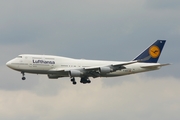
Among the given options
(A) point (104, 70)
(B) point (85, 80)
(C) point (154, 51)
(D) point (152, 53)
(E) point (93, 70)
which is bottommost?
(B) point (85, 80)

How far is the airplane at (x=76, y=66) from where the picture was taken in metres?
125

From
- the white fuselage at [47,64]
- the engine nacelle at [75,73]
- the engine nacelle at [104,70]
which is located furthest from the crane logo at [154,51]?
the engine nacelle at [75,73]

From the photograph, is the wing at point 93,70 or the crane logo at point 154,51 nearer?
the wing at point 93,70

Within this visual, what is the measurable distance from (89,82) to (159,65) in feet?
47.6

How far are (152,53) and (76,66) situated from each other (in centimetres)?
1932

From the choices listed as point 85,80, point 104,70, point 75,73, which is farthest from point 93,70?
point 75,73

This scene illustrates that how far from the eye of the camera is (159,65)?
131 meters

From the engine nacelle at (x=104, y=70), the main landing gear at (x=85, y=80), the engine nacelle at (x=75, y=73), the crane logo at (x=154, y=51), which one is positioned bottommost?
the main landing gear at (x=85, y=80)

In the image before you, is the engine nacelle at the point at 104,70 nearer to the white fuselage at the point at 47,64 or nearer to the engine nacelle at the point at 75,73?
the white fuselage at the point at 47,64

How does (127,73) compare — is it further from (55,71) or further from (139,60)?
(55,71)

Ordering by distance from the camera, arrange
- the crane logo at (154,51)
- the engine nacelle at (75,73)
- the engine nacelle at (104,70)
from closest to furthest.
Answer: the engine nacelle at (75,73) → the engine nacelle at (104,70) → the crane logo at (154,51)

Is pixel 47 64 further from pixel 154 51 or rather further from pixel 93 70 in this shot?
pixel 154 51

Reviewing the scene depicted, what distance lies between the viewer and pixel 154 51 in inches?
5551

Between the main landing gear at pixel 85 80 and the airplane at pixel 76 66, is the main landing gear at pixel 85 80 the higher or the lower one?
the lower one
